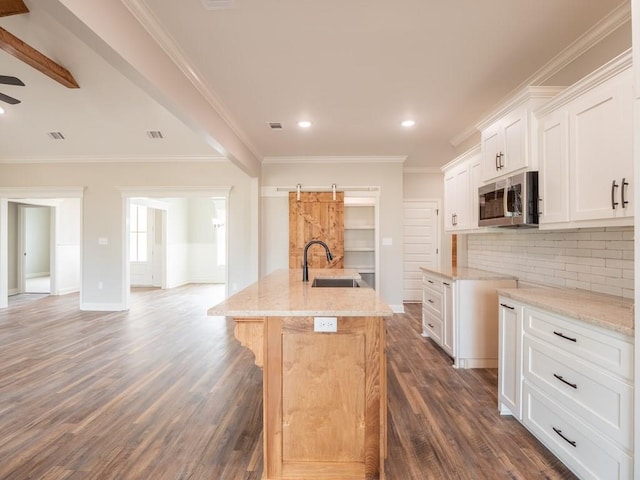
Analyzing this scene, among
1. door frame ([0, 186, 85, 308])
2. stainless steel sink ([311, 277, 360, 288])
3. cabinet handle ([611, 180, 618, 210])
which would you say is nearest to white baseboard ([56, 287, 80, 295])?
door frame ([0, 186, 85, 308])

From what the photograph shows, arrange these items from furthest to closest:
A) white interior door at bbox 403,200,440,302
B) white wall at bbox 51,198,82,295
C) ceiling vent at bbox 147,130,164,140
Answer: white wall at bbox 51,198,82,295 < white interior door at bbox 403,200,440,302 < ceiling vent at bbox 147,130,164,140

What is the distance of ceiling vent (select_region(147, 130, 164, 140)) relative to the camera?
5016mm

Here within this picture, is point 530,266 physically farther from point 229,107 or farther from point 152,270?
point 152,270

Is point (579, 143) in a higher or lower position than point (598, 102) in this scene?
lower

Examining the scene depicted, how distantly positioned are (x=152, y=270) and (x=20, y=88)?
5649 millimetres

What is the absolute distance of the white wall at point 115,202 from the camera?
594 centimetres

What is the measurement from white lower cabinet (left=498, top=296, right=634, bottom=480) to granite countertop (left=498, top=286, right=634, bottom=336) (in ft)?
0.14

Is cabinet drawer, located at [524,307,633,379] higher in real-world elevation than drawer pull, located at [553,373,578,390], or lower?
higher

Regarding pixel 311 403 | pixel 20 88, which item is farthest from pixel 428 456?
pixel 20 88

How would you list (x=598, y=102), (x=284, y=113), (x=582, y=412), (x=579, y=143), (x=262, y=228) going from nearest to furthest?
(x=582, y=412) < (x=598, y=102) < (x=579, y=143) < (x=284, y=113) < (x=262, y=228)

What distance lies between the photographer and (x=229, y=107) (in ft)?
12.0

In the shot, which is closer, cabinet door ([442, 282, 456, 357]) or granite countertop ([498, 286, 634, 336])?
granite countertop ([498, 286, 634, 336])

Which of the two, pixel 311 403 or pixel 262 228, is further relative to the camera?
pixel 262 228

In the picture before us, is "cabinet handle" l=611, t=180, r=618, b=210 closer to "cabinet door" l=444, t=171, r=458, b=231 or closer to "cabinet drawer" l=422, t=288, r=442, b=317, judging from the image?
"cabinet drawer" l=422, t=288, r=442, b=317
